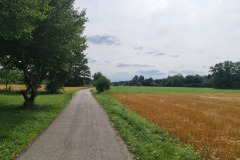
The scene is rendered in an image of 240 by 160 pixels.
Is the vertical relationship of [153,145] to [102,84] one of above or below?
below

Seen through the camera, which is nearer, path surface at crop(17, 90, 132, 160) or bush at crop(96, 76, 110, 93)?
path surface at crop(17, 90, 132, 160)

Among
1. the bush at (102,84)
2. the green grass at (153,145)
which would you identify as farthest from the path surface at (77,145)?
the bush at (102,84)

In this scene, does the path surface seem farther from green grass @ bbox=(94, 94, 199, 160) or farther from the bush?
the bush

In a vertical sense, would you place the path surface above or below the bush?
below

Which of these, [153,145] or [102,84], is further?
[102,84]

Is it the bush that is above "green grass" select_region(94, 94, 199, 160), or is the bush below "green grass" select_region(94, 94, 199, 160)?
above

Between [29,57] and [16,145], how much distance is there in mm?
17136

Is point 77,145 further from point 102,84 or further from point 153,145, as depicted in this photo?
point 102,84

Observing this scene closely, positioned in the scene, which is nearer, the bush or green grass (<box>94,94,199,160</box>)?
green grass (<box>94,94,199,160</box>)

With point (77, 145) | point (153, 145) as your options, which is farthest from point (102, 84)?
point (153, 145)

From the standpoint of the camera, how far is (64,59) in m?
30.5

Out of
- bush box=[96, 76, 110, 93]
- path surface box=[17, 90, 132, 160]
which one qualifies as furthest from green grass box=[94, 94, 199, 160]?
bush box=[96, 76, 110, 93]

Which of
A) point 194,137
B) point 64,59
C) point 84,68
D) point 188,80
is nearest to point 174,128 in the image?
point 194,137

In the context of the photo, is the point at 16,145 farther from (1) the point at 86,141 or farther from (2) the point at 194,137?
(2) the point at 194,137
